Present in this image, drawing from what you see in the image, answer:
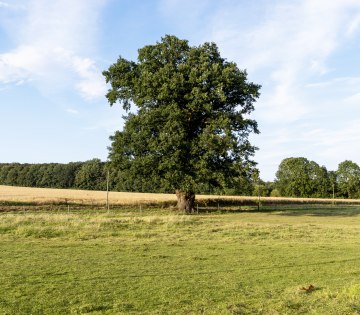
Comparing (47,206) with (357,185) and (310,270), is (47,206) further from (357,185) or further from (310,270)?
(357,185)

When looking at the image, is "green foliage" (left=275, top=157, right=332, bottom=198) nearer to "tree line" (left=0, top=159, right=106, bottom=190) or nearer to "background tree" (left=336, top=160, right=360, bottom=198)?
"background tree" (left=336, top=160, right=360, bottom=198)

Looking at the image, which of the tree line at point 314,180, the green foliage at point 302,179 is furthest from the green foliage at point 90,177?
the green foliage at point 302,179

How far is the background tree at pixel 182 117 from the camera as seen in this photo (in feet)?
142

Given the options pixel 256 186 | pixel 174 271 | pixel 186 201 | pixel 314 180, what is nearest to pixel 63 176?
pixel 256 186

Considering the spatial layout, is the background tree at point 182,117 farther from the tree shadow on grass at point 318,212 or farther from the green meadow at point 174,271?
the green meadow at point 174,271

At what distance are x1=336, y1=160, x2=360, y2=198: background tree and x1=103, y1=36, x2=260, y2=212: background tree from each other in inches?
3480

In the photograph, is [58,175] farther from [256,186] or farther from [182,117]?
[182,117]

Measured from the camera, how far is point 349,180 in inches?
5005

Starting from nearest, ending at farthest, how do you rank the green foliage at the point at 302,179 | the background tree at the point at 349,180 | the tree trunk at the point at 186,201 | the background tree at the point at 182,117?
the background tree at the point at 182,117, the tree trunk at the point at 186,201, the green foliage at the point at 302,179, the background tree at the point at 349,180

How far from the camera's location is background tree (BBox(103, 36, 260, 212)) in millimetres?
43219

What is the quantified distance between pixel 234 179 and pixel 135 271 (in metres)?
33.4

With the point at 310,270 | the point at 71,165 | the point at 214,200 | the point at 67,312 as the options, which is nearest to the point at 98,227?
the point at 310,270

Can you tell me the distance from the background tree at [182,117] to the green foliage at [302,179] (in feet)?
262

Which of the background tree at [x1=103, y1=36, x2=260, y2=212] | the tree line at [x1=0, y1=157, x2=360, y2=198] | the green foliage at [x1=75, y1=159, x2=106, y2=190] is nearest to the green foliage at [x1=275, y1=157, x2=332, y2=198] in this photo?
the tree line at [x1=0, y1=157, x2=360, y2=198]
